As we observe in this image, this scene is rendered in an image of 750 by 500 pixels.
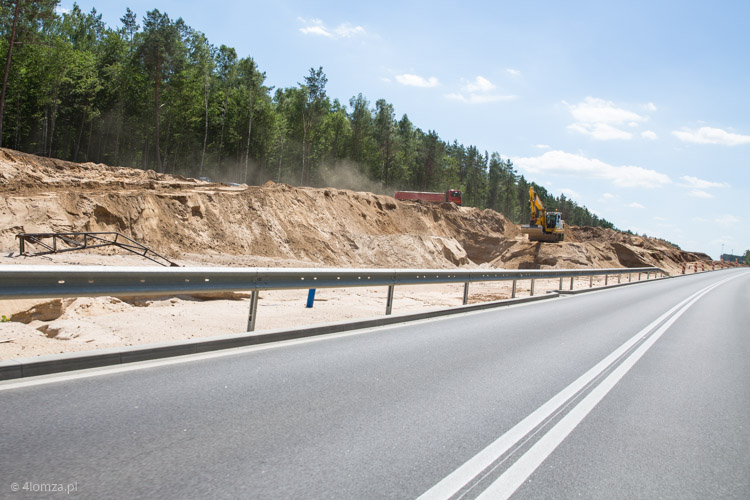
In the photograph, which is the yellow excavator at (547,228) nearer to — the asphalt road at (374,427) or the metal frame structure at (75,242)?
the metal frame structure at (75,242)

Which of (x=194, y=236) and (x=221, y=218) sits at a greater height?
(x=221, y=218)

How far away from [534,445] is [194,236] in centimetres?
2131

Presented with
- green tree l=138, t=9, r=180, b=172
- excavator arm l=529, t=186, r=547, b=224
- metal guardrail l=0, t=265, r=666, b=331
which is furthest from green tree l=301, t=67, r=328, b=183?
metal guardrail l=0, t=265, r=666, b=331

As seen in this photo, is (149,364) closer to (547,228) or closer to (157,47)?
(547,228)

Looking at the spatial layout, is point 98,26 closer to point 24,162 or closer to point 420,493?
point 24,162

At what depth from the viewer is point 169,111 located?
54.5 m

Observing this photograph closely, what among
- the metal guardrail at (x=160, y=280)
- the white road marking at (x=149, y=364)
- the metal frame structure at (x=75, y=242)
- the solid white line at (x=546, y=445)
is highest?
the metal guardrail at (x=160, y=280)

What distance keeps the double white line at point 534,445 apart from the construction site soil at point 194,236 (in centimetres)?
473

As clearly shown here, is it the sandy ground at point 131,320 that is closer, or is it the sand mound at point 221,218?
the sandy ground at point 131,320

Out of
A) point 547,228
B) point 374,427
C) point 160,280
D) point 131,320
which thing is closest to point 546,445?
point 374,427

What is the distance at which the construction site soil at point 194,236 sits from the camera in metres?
7.64

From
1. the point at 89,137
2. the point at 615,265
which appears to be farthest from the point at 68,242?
the point at 615,265

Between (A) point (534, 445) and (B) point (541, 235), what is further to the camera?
(B) point (541, 235)

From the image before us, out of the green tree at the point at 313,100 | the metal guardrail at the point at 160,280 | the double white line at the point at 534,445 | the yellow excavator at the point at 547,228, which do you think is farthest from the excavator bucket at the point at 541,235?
the double white line at the point at 534,445
